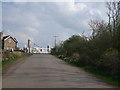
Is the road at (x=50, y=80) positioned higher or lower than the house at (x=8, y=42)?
lower

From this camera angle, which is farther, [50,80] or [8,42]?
[8,42]

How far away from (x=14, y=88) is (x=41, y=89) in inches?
49.4

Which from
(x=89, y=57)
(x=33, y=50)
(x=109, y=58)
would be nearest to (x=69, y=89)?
(x=109, y=58)

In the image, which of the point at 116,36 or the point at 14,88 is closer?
the point at 14,88

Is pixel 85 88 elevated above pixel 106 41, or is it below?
below

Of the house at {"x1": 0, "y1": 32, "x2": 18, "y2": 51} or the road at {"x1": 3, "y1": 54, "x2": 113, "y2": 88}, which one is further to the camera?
the house at {"x1": 0, "y1": 32, "x2": 18, "y2": 51}

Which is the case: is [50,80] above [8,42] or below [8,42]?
below

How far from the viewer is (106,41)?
77.6ft

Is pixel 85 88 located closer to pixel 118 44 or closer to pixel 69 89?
pixel 69 89

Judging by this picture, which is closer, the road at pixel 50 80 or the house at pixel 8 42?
the road at pixel 50 80

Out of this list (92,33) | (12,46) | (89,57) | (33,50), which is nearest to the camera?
(89,57)

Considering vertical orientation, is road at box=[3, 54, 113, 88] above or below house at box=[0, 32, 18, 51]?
below

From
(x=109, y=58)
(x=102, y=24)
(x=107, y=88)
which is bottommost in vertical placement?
(x=107, y=88)

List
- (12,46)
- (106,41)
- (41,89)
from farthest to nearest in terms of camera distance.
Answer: (12,46), (106,41), (41,89)
